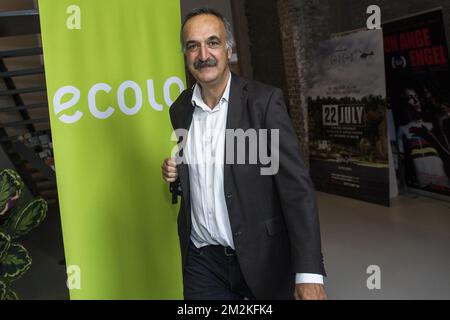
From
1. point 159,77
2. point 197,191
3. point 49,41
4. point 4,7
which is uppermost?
point 4,7

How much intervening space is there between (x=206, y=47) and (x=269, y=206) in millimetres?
604

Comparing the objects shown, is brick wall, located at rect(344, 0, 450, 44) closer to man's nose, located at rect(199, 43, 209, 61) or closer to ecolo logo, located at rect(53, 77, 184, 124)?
ecolo logo, located at rect(53, 77, 184, 124)

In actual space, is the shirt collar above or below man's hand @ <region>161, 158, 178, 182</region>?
above

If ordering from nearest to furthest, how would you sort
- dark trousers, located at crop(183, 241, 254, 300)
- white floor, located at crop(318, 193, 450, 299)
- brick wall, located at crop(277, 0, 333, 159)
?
dark trousers, located at crop(183, 241, 254, 300), white floor, located at crop(318, 193, 450, 299), brick wall, located at crop(277, 0, 333, 159)

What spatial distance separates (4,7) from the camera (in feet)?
22.3

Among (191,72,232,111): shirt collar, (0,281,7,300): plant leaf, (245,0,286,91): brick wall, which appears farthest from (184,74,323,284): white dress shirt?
(245,0,286,91): brick wall

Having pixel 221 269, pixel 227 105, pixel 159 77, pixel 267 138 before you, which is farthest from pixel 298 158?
pixel 159 77

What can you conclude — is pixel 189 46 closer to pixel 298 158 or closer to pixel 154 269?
pixel 298 158

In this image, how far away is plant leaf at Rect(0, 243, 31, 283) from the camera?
2340 mm

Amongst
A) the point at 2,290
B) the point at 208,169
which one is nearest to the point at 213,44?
the point at 208,169

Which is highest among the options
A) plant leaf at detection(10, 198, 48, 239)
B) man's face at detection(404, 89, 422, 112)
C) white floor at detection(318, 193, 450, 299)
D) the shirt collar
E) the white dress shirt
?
man's face at detection(404, 89, 422, 112)

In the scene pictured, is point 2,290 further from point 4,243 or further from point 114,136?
point 114,136

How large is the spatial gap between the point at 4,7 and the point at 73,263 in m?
6.17

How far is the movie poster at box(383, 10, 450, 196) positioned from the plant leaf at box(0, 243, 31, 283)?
13.9ft
